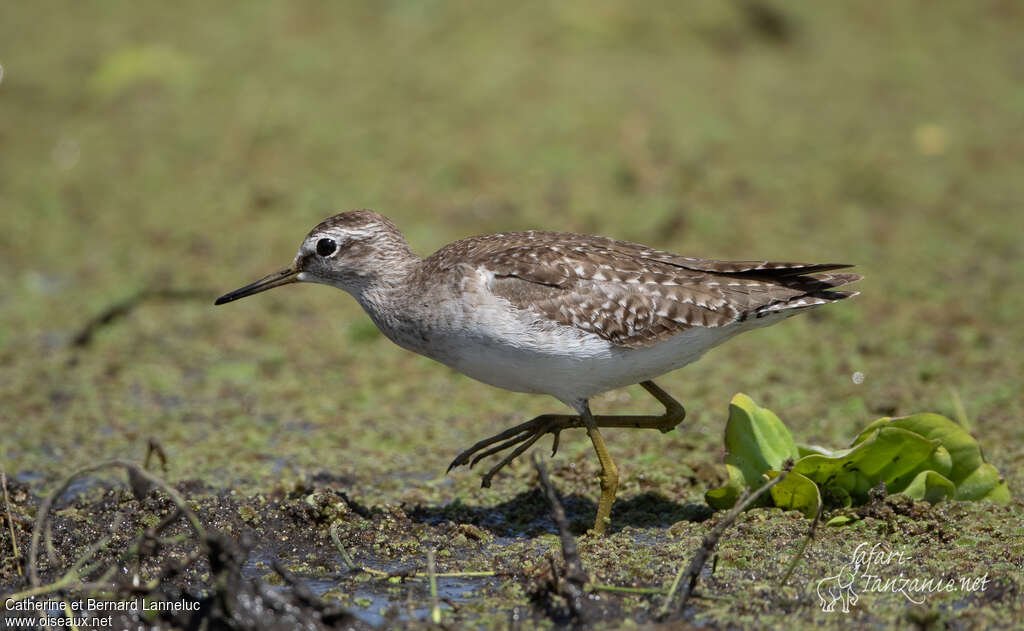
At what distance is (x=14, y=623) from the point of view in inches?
198

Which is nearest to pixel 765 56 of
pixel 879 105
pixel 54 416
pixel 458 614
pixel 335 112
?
pixel 879 105

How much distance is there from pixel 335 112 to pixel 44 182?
2981mm

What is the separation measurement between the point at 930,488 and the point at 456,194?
20.0 ft

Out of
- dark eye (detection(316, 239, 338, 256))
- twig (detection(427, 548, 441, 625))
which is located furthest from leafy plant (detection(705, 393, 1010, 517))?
dark eye (detection(316, 239, 338, 256))

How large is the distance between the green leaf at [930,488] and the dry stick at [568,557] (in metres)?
1.98

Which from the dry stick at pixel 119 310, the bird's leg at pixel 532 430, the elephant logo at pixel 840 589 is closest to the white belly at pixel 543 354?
the bird's leg at pixel 532 430

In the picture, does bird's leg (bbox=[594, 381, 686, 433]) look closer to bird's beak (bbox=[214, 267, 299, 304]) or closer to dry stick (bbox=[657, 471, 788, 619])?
dry stick (bbox=[657, 471, 788, 619])

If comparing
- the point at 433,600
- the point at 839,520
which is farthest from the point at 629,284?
the point at 433,600

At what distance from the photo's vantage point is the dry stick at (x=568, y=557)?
4.75 m

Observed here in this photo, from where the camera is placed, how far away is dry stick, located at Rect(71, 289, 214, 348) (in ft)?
29.0

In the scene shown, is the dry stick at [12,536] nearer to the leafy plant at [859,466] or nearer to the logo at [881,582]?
the leafy plant at [859,466]

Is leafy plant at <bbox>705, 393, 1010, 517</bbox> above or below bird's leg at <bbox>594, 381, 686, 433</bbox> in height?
below

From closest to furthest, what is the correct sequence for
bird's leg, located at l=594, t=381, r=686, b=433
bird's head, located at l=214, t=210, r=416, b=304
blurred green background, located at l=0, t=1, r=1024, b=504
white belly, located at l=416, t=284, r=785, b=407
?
white belly, located at l=416, t=284, r=785, b=407, bird's head, located at l=214, t=210, r=416, b=304, bird's leg, located at l=594, t=381, r=686, b=433, blurred green background, located at l=0, t=1, r=1024, b=504

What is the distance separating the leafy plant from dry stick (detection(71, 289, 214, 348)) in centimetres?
495
